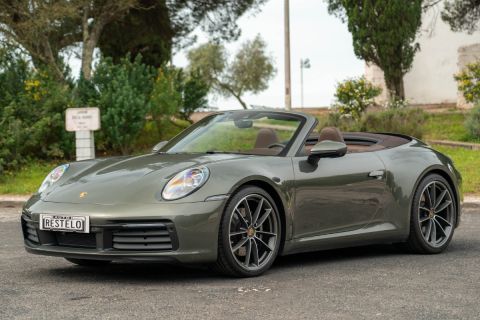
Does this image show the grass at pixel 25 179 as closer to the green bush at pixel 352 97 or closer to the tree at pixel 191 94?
the tree at pixel 191 94

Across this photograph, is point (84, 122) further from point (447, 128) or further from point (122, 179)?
point (447, 128)

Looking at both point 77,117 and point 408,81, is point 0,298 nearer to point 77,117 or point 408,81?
point 77,117

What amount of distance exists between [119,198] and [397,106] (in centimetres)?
2020

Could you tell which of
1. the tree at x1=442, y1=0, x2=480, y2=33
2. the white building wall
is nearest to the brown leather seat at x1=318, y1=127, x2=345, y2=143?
the tree at x1=442, y1=0, x2=480, y2=33

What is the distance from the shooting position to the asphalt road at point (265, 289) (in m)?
5.80

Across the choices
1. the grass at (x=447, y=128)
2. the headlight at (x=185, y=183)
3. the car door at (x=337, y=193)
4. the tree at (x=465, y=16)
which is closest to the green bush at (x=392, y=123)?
the grass at (x=447, y=128)

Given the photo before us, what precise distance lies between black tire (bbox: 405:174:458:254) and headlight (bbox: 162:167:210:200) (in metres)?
2.38

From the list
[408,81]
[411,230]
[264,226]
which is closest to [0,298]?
[264,226]

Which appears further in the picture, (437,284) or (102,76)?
(102,76)

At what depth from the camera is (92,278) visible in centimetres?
721

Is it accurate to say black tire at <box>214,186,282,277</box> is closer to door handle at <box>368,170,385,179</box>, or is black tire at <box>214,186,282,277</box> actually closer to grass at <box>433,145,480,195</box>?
door handle at <box>368,170,385,179</box>

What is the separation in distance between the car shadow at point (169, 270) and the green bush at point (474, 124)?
54.3 feet

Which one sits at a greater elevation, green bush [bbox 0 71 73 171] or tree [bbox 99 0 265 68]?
tree [bbox 99 0 265 68]

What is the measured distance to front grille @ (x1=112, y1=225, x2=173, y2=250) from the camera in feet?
21.9
